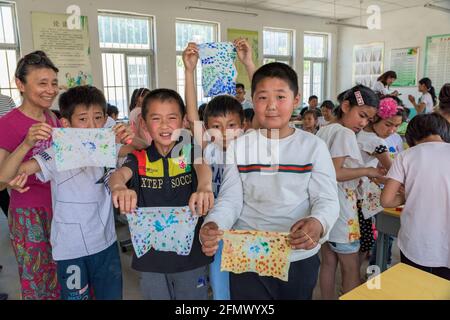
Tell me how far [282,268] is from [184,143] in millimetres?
647

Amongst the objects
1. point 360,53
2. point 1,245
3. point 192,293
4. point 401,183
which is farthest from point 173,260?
point 360,53

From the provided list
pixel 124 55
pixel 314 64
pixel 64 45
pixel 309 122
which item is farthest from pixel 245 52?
pixel 314 64

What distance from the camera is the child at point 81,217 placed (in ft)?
5.12

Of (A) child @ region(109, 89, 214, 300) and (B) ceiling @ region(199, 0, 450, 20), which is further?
(B) ceiling @ region(199, 0, 450, 20)

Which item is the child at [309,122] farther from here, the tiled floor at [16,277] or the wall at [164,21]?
the wall at [164,21]

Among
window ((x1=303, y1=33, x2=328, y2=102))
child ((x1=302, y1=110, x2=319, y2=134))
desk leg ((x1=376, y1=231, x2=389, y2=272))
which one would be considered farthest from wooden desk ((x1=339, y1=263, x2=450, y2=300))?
window ((x1=303, y1=33, x2=328, y2=102))

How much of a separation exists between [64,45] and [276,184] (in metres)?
6.44

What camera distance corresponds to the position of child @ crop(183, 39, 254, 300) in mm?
1582

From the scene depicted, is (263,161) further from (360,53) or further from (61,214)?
(360,53)

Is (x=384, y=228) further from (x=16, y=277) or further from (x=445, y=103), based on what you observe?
(x=16, y=277)

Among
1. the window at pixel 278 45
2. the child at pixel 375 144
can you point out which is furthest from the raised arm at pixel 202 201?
the window at pixel 278 45

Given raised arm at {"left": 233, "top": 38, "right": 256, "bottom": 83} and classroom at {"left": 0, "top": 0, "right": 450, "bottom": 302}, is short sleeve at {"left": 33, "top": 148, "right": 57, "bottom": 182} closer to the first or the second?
classroom at {"left": 0, "top": 0, "right": 450, "bottom": 302}

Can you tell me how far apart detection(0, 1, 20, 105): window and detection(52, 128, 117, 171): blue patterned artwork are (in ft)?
17.6

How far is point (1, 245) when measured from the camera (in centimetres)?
361
